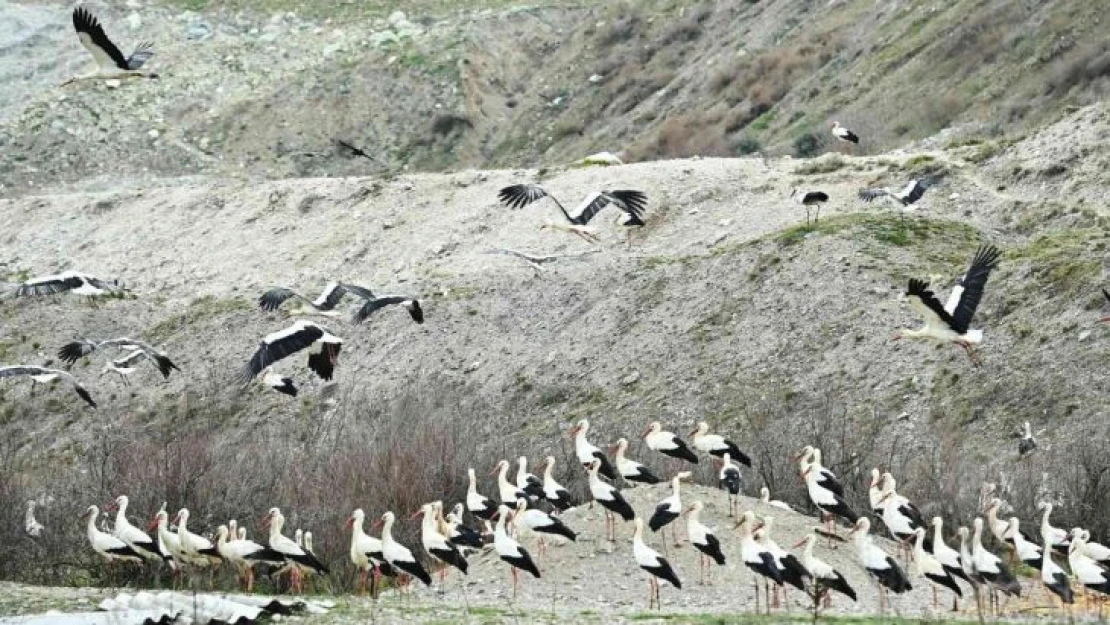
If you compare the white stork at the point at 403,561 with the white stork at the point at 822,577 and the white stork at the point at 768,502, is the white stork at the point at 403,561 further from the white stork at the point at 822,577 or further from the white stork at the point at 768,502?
the white stork at the point at 768,502

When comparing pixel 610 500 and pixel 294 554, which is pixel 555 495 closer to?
pixel 610 500

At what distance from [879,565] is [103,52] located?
12.5 m

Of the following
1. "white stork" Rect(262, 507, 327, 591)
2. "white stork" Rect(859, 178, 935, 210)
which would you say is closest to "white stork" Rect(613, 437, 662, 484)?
"white stork" Rect(262, 507, 327, 591)

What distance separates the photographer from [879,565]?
63.0ft

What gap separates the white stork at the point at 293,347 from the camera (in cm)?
2658

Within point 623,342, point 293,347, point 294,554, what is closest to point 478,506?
point 294,554

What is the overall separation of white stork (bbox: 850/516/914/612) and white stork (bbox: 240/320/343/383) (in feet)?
31.2

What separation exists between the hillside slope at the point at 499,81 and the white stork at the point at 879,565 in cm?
3340

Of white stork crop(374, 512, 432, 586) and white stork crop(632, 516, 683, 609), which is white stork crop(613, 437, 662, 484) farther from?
white stork crop(374, 512, 432, 586)

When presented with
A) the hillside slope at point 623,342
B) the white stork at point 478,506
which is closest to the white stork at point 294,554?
the white stork at point 478,506

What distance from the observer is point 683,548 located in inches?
868

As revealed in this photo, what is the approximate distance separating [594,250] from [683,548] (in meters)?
19.9

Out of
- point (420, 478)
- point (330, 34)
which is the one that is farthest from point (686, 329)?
point (330, 34)

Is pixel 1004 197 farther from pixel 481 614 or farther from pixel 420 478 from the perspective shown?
pixel 481 614
